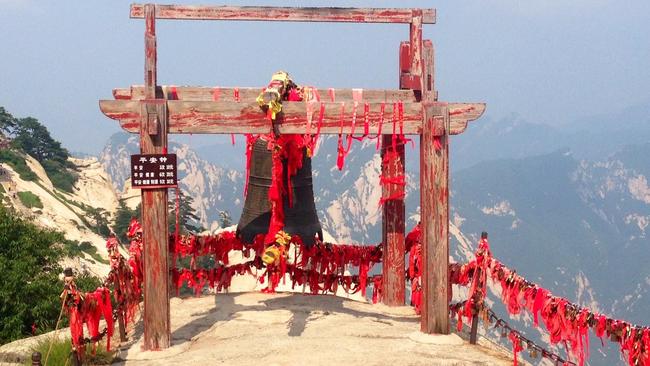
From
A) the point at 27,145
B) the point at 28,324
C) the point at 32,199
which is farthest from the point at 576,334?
the point at 27,145

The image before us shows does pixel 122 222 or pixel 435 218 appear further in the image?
pixel 122 222

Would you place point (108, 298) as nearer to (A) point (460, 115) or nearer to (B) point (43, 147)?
(A) point (460, 115)

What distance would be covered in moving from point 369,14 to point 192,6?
2.49 metres

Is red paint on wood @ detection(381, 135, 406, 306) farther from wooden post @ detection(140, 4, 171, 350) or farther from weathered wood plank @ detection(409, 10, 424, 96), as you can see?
wooden post @ detection(140, 4, 171, 350)

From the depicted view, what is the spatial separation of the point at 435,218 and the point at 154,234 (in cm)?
367

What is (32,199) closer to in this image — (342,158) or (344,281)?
(344,281)

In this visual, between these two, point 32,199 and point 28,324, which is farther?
point 32,199

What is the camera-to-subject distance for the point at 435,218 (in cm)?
860

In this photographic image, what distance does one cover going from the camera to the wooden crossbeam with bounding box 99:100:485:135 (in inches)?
319

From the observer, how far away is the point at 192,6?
8.73 metres

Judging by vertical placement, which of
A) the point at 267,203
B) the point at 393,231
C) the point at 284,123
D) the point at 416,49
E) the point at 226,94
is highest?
the point at 416,49

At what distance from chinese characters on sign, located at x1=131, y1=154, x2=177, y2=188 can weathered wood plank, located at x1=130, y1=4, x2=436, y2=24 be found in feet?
6.39

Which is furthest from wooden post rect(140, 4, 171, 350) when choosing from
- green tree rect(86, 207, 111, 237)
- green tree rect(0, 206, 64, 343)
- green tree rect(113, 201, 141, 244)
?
green tree rect(113, 201, 141, 244)

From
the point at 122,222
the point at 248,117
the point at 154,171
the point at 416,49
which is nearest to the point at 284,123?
the point at 248,117
